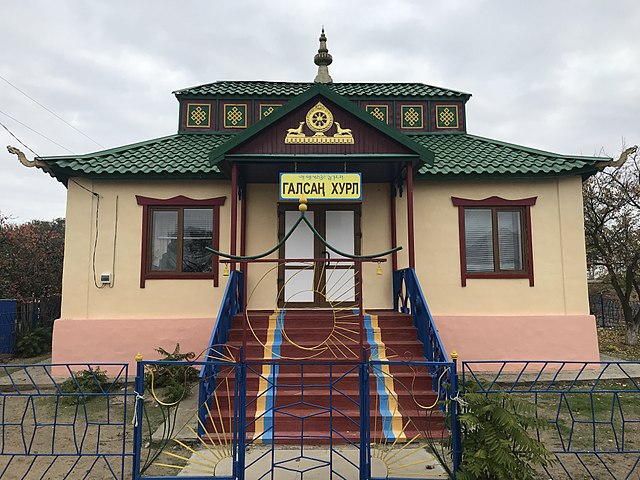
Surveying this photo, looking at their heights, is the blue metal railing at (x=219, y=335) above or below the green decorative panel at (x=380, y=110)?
below

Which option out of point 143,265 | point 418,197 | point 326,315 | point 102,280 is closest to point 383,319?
point 326,315

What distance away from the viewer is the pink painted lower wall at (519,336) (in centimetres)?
884

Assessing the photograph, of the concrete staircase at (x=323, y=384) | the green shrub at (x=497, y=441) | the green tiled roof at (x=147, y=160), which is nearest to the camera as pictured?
the green shrub at (x=497, y=441)

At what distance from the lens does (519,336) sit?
8.88 metres

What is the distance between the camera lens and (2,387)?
809 cm

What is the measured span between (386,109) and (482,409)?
8762mm

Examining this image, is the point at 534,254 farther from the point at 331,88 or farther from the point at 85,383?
the point at 85,383

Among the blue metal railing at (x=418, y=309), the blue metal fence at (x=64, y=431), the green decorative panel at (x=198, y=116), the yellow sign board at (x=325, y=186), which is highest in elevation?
the green decorative panel at (x=198, y=116)

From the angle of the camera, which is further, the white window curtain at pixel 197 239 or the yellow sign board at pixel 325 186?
the white window curtain at pixel 197 239

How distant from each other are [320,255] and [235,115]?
4.51 metres

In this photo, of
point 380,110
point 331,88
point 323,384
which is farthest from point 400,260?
point 331,88

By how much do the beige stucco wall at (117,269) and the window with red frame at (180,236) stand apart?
15 centimetres

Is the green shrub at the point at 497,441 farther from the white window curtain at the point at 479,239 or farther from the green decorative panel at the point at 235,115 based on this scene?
the green decorative panel at the point at 235,115

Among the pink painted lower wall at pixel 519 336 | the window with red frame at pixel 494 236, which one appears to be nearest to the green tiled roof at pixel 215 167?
the window with red frame at pixel 494 236
